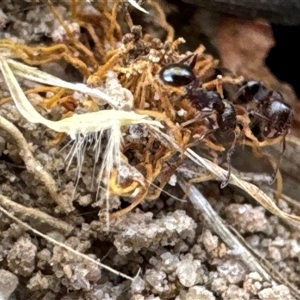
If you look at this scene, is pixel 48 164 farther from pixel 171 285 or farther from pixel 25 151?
pixel 171 285

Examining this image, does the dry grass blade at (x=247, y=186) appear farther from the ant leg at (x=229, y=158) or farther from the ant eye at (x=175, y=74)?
the ant eye at (x=175, y=74)

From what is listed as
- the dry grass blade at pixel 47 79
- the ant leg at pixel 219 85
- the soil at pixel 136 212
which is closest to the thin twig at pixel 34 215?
the soil at pixel 136 212

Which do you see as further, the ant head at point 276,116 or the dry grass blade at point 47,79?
the ant head at point 276,116

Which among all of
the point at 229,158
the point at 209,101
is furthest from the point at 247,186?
the point at 209,101

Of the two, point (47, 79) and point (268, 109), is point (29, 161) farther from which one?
point (268, 109)

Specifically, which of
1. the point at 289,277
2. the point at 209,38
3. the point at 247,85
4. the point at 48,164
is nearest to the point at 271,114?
the point at 247,85

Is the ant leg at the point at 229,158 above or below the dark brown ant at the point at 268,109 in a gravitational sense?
below

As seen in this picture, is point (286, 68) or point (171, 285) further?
point (286, 68)

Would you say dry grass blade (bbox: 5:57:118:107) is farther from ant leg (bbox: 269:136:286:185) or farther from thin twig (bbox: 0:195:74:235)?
ant leg (bbox: 269:136:286:185)
